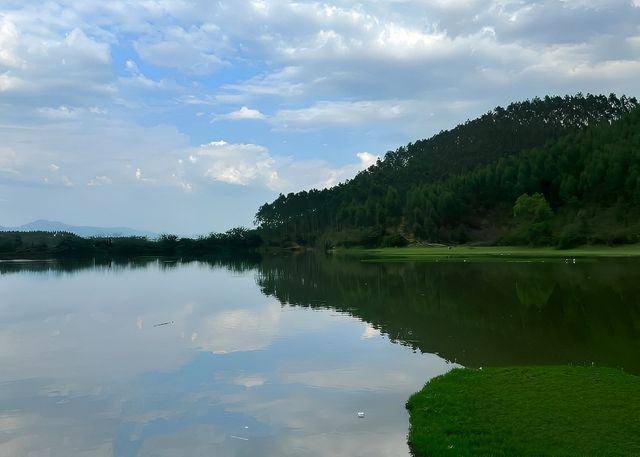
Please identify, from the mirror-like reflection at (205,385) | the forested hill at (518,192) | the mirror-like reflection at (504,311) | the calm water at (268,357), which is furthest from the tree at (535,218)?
the mirror-like reflection at (205,385)

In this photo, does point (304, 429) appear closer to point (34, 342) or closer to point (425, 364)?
point (425, 364)

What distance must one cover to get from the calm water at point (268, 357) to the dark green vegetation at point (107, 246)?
5013 inches

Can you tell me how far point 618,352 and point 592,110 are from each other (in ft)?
644

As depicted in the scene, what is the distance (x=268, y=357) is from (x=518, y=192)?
123954 mm

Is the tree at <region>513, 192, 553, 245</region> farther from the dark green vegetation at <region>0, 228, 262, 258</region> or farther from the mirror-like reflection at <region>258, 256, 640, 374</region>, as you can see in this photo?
the dark green vegetation at <region>0, 228, 262, 258</region>

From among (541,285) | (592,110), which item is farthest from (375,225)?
(541,285)

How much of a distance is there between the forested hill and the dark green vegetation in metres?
24.1

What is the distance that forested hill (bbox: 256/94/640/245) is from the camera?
371 feet

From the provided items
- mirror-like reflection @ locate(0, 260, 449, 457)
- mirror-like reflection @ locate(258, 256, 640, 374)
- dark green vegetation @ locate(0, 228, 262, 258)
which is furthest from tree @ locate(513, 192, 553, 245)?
dark green vegetation @ locate(0, 228, 262, 258)

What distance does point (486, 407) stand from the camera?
1286cm

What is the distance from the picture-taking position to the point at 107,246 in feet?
537

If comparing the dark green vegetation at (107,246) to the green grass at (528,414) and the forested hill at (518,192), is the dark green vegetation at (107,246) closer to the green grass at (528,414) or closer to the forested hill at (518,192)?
the forested hill at (518,192)

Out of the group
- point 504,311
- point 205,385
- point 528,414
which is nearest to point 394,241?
point 504,311

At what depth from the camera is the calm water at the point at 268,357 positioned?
13.0 m
